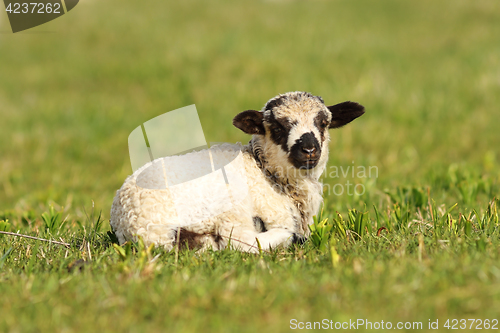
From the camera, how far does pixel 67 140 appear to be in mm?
10695

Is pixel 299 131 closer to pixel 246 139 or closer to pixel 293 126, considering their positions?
pixel 293 126

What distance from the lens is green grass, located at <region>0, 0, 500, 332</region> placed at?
2.75 meters

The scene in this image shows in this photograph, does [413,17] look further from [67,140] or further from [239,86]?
[67,140]

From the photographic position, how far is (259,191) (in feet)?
13.1

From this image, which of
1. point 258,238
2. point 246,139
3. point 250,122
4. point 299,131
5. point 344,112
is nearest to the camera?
point 258,238

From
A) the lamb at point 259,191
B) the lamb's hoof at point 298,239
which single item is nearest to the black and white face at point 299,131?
the lamb at point 259,191

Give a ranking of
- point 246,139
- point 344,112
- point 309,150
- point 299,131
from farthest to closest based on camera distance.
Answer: point 246,139, point 344,112, point 299,131, point 309,150

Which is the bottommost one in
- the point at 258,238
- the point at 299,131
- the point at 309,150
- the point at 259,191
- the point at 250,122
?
the point at 258,238

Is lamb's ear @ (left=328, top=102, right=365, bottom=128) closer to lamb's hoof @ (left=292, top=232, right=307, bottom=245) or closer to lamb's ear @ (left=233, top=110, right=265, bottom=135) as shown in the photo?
lamb's ear @ (left=233, top=110, right=265, bottom=135)

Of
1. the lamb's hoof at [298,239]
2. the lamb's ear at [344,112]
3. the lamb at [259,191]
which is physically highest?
the lamb's ear at [344,112]

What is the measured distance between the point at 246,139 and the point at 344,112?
642 centimetres

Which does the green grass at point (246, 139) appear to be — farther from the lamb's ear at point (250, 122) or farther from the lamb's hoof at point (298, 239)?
the lamb's ear at point (250, 122)

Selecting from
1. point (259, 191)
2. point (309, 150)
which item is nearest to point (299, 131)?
point (309, 150)

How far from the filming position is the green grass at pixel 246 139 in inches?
108
